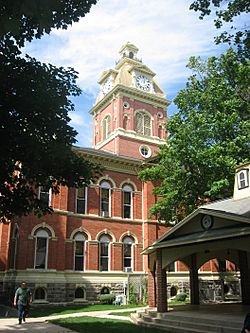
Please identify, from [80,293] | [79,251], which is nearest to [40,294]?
[80,293]

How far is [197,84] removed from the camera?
28500mm

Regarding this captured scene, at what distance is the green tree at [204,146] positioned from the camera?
2372 cm

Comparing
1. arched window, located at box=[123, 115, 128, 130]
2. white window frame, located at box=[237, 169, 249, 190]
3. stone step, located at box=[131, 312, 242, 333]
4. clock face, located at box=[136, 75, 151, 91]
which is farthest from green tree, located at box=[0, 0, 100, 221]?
clock face, located at box=[136, 75, 151, 91]

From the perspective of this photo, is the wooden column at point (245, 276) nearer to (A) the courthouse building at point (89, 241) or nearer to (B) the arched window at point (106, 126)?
(A) the courthouse building at point (89, 241)

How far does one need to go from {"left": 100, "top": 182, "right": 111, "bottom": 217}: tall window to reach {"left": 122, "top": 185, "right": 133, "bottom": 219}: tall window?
4.82ft

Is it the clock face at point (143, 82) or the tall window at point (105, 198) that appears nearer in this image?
the tall window at point (105, 198)

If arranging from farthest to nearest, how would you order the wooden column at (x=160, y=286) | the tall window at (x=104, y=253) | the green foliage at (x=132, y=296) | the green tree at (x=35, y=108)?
1. the tall window at (x=104, y=253)
2. the green foliage at (x=132, y=296)
3. the wooden column at (x=160, y=286)
4. the green tree at (x=35, y=108)

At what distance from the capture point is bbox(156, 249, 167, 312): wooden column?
647 inches

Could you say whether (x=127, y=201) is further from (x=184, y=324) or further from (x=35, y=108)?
(x=35, y=108)

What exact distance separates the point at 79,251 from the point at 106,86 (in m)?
25.1

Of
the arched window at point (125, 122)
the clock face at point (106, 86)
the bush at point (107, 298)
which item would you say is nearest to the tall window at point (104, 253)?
the bush at point (107, 298)

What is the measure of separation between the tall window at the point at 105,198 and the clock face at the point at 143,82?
17884mm

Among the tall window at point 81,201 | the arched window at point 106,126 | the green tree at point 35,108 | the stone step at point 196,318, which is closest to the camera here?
the green tree at point 35,108

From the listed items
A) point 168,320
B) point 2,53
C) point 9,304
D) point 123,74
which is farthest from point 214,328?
point 123,74
